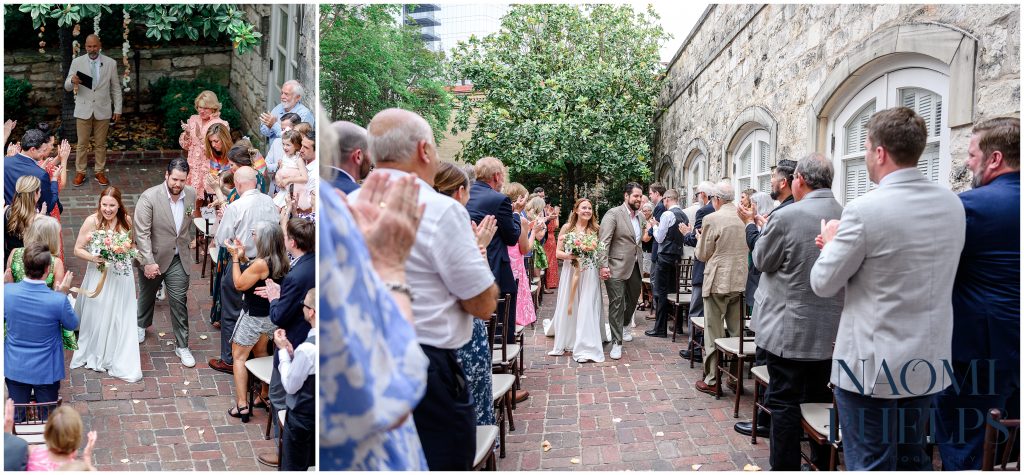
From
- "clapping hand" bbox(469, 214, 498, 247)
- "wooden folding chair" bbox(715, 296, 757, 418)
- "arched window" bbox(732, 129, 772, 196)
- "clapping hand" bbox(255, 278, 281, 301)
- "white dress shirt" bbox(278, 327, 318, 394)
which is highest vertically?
"arched window" bbox(732, 129, 772, 196)

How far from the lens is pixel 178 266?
674 centimetres

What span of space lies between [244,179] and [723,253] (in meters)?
4.01

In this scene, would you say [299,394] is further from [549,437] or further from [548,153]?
[548,153]

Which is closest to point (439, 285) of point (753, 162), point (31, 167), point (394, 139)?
point (394, 139)

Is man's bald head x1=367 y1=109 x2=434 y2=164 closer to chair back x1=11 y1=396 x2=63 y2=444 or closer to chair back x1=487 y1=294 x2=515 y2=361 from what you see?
chair back x1=11 y1=396 x2=63 y2=444

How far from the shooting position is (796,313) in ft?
13.3

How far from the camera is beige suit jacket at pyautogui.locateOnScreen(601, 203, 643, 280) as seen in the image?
7625 millimetres

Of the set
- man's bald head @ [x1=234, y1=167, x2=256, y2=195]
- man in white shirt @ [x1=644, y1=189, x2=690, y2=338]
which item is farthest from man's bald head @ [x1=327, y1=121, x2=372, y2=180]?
man in white shirt @ [x1=644, y1=189, x2=690, y2=338]

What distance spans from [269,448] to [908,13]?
567 cm

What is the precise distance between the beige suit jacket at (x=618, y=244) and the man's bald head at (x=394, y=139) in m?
5.54

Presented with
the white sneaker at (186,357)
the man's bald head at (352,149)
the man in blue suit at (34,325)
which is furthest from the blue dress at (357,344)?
the white sneaker at (186,357)

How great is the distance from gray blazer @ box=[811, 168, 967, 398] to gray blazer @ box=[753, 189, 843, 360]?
2.89 ft

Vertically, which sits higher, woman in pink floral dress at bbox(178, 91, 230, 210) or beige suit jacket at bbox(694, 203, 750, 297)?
woman in pink floral dress at bbox(178, 91, 230, 210)

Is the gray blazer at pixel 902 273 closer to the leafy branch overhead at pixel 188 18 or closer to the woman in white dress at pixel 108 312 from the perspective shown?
the leafy branch overhead at pixel 188 18
